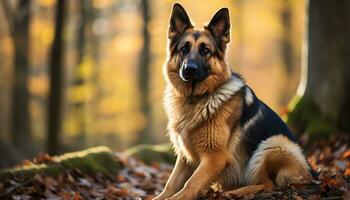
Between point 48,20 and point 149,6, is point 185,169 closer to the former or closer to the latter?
point 149,6

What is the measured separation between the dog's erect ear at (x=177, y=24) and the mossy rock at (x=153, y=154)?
4346mm

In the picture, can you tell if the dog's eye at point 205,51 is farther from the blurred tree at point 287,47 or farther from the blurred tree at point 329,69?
the blurred tree at point 287,47

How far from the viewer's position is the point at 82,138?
24.4 metres

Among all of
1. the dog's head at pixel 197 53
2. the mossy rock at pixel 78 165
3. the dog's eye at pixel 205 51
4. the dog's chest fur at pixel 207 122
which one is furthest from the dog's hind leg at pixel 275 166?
the mossy rock at pixel 78 165

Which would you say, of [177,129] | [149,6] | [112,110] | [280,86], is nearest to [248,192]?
[177,129]

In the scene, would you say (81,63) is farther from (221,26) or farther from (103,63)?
(221,26)

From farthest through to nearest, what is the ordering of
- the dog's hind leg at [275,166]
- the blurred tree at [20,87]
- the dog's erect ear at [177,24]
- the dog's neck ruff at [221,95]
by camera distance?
the blurred tree at [20,87], the dog's erect ear at [177,24], the dog's neck ruff at [221,95], the dog's hind leg at [275,166]

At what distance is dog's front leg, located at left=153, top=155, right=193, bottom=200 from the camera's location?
636 centimetres

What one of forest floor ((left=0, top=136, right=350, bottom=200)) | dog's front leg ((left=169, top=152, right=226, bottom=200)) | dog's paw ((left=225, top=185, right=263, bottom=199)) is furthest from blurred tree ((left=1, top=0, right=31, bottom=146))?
dog's paw ((left=225, top=185, right=263, bottom=199))

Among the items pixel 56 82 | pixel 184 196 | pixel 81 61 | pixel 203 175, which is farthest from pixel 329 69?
pixel 81 61

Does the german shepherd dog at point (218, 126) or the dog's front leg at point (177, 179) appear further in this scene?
the dog's front leg at point (177, 179)


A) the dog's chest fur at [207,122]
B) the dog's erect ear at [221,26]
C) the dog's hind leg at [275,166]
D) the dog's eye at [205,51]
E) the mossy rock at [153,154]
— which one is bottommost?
the mossy rock at [153,154]

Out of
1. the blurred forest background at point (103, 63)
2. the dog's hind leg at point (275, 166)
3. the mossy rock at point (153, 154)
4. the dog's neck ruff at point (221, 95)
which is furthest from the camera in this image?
the blurred forest background at point (103, 63)

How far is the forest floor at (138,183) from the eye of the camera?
5711mm
